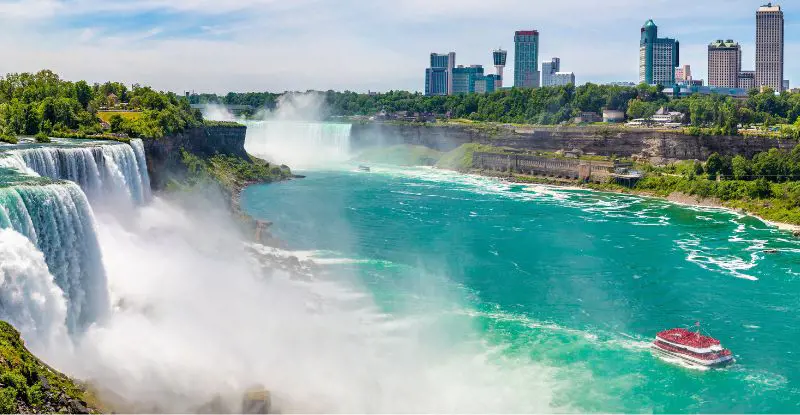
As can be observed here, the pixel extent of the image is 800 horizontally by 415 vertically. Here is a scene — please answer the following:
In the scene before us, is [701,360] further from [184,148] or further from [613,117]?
[613,117]

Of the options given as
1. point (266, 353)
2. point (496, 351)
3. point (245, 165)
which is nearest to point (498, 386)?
point (496, 351)

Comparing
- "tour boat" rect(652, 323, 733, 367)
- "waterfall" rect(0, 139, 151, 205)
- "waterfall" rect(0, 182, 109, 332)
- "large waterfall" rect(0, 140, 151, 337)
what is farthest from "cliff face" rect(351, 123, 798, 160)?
"waterfall" rect(0, 182, 109, 332)

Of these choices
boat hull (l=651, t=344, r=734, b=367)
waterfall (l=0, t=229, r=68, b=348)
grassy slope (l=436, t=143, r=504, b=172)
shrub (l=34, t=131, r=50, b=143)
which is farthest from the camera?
grassy slope (l=436, t=143, r=504, b=172)

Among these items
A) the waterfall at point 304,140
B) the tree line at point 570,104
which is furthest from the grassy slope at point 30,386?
the waterfall at point 304,140

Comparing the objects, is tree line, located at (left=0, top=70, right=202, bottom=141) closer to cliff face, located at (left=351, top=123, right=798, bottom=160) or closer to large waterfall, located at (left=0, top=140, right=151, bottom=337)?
large waterfall, located at (left=0, top=140, right=151, bottom=337)

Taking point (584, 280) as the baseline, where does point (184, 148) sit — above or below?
above

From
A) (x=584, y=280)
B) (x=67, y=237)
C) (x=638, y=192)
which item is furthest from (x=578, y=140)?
(x=67, y=237)
